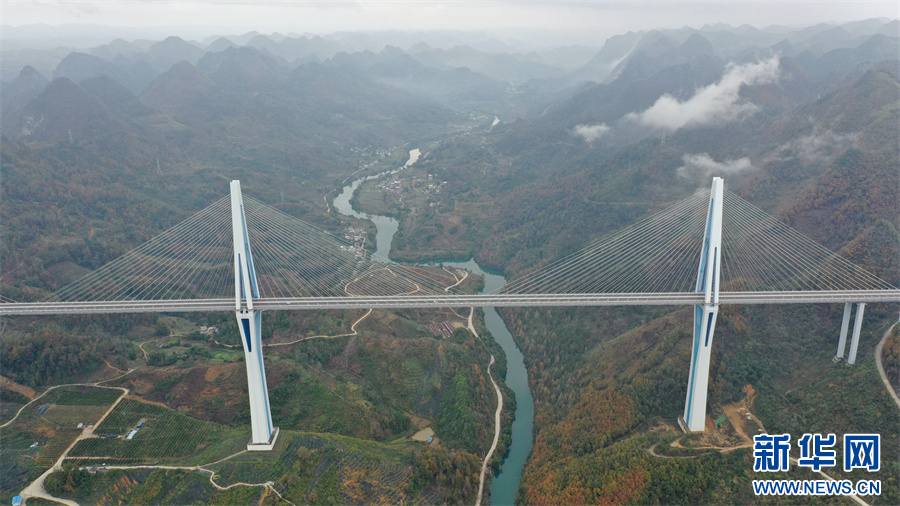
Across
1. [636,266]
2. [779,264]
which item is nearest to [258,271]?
[636,266]

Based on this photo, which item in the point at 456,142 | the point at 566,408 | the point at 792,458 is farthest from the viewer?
the point at 456,142

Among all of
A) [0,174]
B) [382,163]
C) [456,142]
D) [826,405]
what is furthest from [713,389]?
[456,142]

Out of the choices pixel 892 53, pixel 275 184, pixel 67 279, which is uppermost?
pixel 892 53

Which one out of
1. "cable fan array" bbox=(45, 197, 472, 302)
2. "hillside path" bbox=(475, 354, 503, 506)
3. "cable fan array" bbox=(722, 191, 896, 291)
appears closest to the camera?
"hillside path" bbox=(475, 354, 503, 506)

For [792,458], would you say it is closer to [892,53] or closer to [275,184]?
[275,184]

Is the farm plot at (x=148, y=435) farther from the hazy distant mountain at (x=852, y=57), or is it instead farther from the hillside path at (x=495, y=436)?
the hazy distant mountain at (x=852, y=57)

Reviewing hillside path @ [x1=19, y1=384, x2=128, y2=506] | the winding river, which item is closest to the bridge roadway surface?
hillside path @ [x1=19, y1=384, x2=128, y2=506]

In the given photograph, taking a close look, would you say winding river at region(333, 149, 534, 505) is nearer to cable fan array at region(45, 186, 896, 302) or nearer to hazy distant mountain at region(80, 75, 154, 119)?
cable fan array at region(45, 186, 896, 302)
